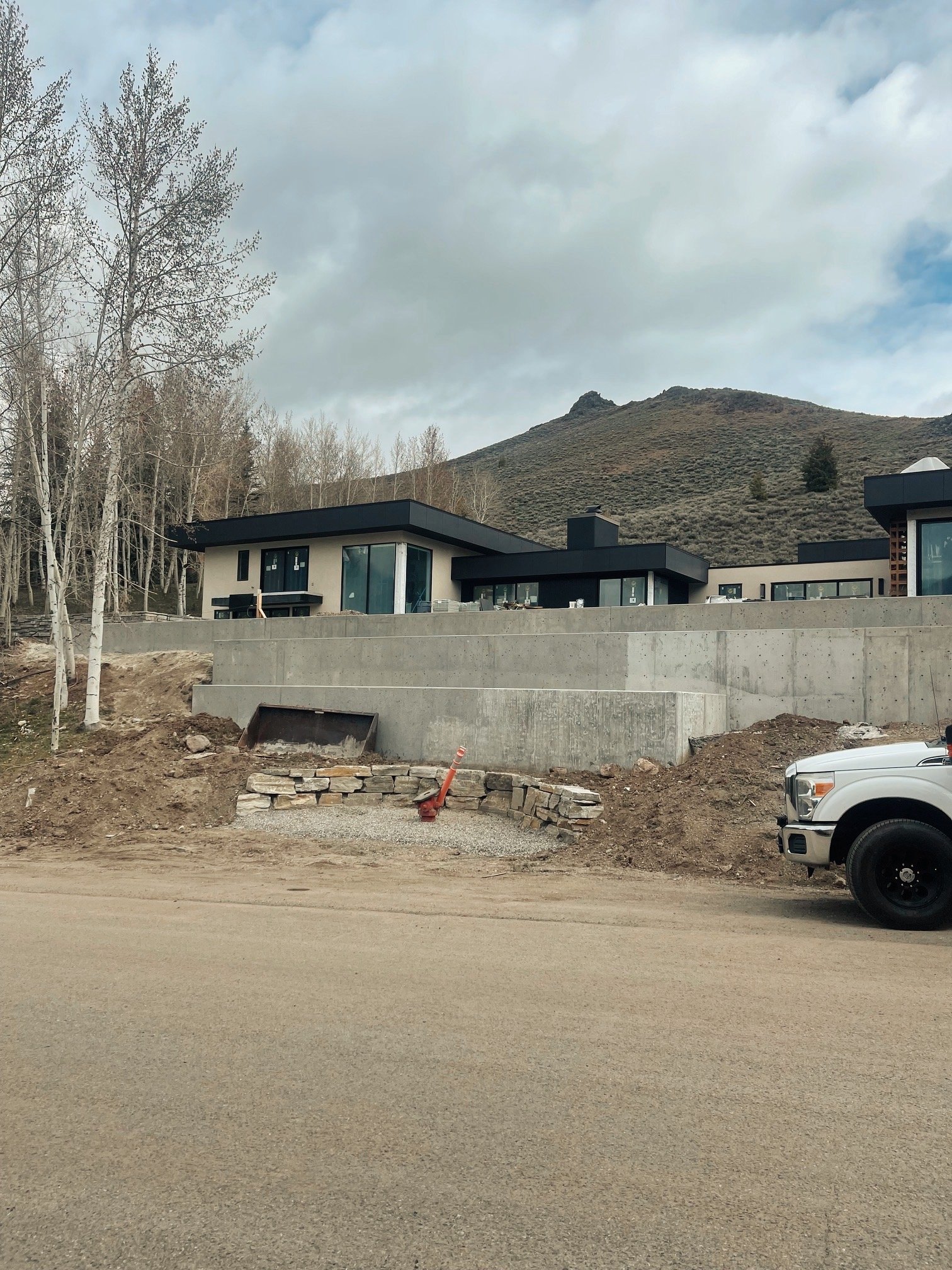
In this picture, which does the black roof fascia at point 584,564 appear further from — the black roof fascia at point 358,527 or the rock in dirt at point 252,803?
the rock in dirt at point 252,803

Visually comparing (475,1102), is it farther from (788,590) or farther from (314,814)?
(788,590)

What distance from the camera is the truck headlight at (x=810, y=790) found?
27.9 ft

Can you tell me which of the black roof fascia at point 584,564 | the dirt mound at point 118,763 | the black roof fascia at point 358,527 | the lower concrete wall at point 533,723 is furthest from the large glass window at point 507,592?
the lower concrete wall at point 533,723

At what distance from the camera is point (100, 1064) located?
4633 mm

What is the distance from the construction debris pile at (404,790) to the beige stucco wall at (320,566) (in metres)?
17.8

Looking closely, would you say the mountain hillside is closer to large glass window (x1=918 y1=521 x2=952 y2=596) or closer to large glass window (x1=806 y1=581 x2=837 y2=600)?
large glass window (x1=806 y1=581 x2=837 y2=600)

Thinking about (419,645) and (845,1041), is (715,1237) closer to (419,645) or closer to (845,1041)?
(845,1041)

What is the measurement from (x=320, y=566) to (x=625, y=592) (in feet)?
38.5

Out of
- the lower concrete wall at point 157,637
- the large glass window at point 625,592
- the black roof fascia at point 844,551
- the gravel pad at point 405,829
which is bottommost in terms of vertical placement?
the gravel pad at point 405,829

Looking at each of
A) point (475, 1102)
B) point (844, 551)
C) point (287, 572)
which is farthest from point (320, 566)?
point (475, 1102)

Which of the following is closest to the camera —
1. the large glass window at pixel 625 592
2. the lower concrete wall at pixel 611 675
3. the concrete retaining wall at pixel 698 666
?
the concrete retaining wall at pixel 698 666

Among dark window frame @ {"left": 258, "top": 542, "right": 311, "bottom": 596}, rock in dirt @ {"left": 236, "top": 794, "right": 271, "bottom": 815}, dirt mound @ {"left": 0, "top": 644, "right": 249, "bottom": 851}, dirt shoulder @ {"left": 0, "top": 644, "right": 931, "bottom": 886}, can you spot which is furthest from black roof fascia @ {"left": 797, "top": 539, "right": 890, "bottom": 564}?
rock in dirt @ {"left": 236, "top": 794, "right": 271, "bottom": 815}

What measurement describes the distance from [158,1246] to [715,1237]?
183 cm

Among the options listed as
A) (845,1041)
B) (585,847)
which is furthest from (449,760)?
(845,1041)
